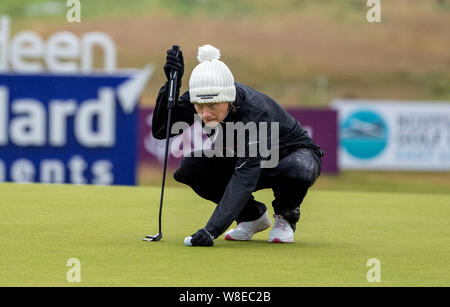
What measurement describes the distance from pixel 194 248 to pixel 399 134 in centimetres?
1339

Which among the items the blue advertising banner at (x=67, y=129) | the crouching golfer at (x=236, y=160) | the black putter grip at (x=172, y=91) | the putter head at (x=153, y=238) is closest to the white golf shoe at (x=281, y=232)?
the crouching golfer at (x=236, y=160)

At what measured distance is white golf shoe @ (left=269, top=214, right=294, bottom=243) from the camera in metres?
6.76

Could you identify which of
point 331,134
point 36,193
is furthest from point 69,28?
point 36,193

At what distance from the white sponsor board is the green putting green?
352 inches

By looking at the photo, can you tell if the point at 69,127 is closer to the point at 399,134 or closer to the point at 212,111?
the point at 399,134

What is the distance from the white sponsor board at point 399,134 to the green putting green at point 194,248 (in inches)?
352

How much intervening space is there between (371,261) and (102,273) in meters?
1.65

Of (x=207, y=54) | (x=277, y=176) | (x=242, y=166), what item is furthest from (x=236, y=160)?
(x=207, y=54)

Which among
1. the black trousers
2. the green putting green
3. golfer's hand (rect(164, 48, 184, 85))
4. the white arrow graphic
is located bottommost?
the green putting green

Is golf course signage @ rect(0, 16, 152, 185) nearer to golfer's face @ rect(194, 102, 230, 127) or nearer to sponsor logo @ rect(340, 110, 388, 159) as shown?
sponsor logo @ rect(340, 110, 388, 159)

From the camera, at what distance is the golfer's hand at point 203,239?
20.6ft

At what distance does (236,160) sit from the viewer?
6699 mm

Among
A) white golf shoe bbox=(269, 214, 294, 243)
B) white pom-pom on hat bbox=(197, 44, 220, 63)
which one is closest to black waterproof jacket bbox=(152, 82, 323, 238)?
white pom-pom on hat bbox=(197, 44, 220, 63)

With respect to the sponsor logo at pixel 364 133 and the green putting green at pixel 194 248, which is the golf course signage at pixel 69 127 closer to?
the green putting green at pixel 194 248
